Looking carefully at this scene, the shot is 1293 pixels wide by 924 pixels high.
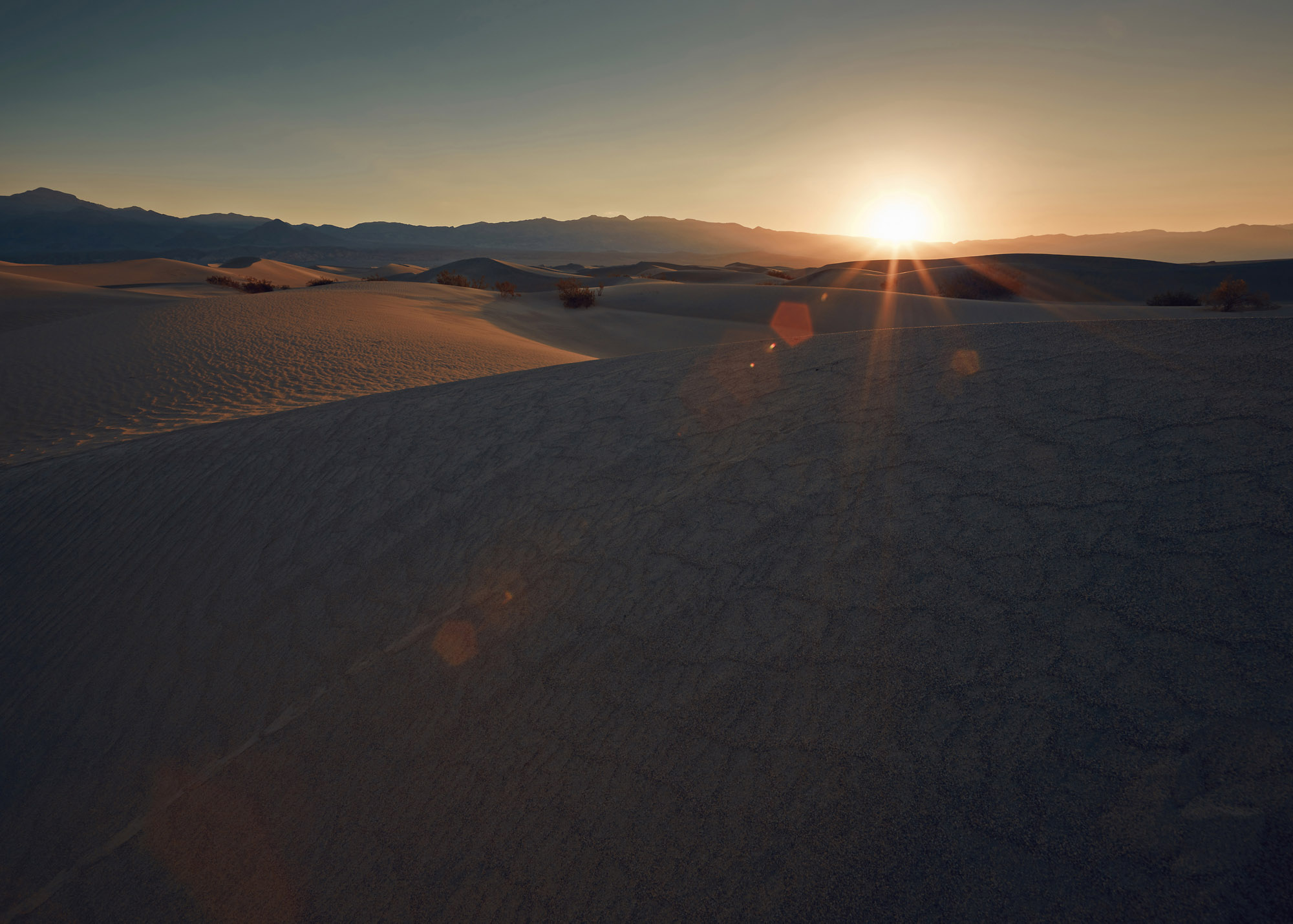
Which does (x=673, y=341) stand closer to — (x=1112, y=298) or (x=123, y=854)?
(x=123, y=854)

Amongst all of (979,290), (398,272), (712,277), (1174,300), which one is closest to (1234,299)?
(1174,300)

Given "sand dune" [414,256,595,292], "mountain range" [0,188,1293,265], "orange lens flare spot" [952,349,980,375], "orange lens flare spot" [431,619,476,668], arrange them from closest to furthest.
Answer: "orange lens flare spot" [431,619,476,668] → "orange lens flare spot" [952,349,980,375] → "sand dune" [414,256,595,292] → "mountain range" [0,188,1293,265]

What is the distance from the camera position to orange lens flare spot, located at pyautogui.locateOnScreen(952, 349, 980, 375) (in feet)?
11.0

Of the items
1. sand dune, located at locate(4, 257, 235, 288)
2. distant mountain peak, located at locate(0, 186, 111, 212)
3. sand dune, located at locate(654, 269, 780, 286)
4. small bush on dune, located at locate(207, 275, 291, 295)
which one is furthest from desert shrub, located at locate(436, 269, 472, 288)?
distant mountain peak, located at locate(0, 186, 111, 212)

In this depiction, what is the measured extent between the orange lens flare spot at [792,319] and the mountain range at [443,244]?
304 feet

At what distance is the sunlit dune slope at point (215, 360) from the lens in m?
8.01

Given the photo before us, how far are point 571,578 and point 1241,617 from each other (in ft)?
7.46

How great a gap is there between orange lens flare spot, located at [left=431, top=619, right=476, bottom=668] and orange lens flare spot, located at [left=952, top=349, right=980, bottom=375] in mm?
2867

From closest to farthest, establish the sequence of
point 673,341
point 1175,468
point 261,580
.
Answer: point 1175,468 < point 261,580 < point 673,341

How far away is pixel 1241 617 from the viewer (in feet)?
5.35

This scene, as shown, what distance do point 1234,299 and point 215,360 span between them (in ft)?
74.9

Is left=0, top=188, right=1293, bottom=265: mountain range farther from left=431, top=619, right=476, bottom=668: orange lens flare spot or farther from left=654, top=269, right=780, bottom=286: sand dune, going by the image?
left=431, top=619, right=476, bottom=668: orange lens flare spot

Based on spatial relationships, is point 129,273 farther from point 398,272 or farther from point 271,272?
point 398,272

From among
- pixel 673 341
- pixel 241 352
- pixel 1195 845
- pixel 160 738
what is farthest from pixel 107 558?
pixel 673 341
